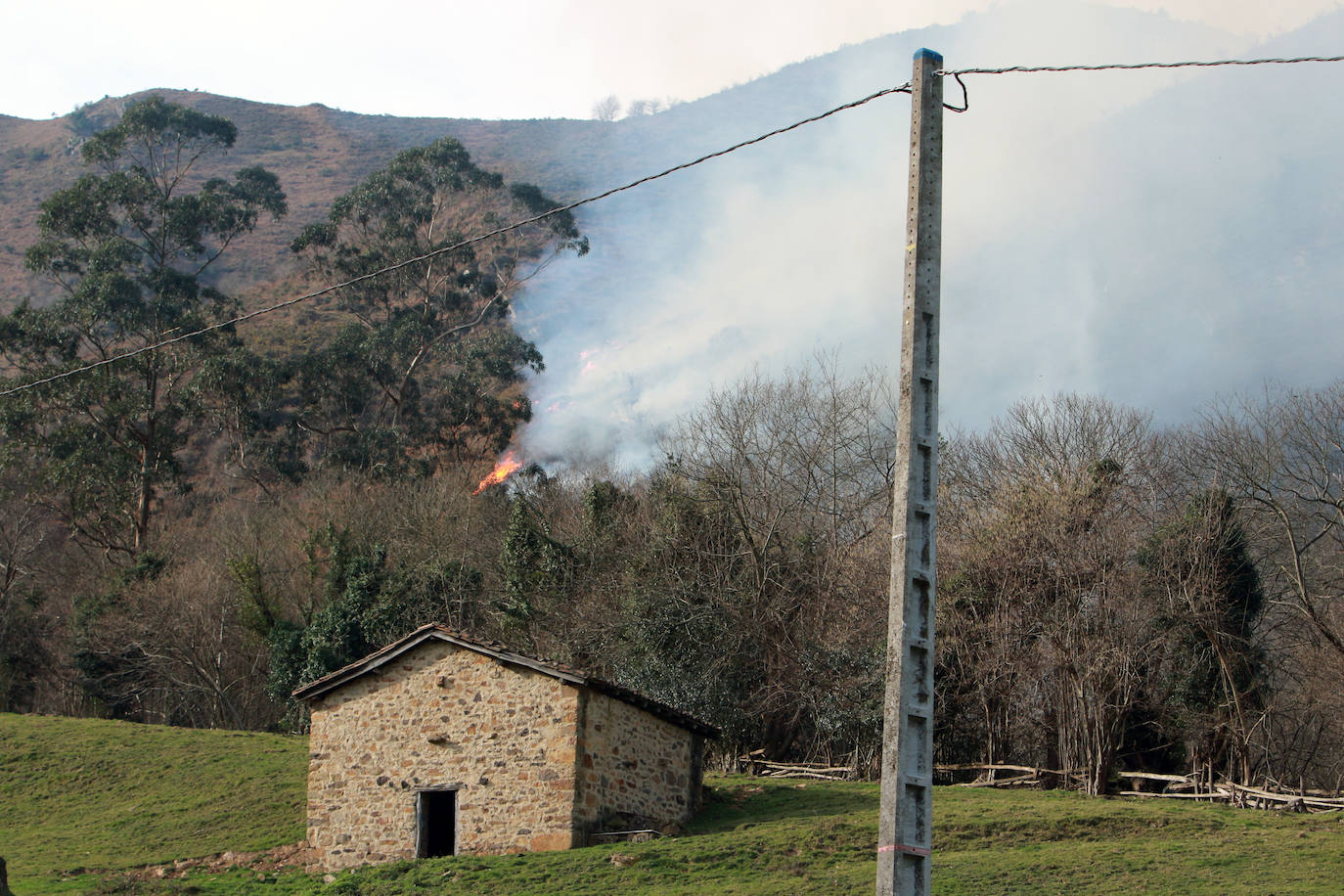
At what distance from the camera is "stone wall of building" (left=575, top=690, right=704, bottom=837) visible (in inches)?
965

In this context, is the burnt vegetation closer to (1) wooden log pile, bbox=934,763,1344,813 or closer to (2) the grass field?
(1) wooden log pile, bbox=934,763,1344,813

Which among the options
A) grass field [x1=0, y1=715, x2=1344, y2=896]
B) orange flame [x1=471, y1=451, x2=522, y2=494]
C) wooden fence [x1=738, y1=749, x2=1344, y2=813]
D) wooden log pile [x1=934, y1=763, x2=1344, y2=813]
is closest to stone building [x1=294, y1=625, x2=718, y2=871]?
grass field [x1=0, y1=715, x2=1344, y2=896]

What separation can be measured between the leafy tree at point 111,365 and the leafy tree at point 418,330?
668 centimetres

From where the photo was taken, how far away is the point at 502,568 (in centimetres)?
4431

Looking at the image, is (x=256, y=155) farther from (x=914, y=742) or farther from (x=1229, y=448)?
(x=914, y=742)

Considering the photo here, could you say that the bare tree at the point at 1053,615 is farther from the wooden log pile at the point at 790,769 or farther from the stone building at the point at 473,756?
the stone building at the point at 473,756

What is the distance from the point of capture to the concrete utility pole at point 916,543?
954 cm

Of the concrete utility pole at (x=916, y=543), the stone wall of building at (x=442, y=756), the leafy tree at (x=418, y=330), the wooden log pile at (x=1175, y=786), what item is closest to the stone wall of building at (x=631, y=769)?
the stone wall of building at (x=442, y=756)

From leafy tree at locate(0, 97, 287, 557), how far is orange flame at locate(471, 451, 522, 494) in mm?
12949

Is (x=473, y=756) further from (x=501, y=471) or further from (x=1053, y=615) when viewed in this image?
(x=501, y=471)

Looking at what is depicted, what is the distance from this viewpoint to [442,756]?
2508 centimetres

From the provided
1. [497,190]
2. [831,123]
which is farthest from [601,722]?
[831,123]

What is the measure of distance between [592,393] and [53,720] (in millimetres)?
48056

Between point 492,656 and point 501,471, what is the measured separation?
38.6 m
